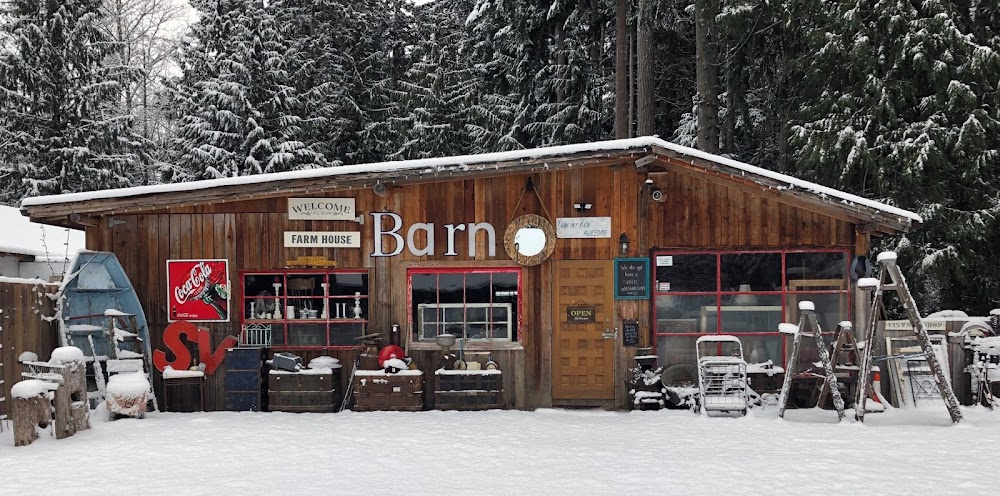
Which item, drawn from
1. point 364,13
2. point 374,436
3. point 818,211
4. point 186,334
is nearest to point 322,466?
point 374,436

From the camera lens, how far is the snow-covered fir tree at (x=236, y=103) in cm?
2161

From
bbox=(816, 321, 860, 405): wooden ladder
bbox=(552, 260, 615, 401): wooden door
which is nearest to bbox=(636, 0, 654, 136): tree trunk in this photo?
bbox=(552, 260, 615, 401): wooden door

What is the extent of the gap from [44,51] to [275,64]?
5757 millimetres

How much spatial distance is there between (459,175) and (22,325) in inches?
210

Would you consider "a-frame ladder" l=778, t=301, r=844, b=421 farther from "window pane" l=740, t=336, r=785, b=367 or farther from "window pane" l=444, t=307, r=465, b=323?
"window pane" l=444, t=307, r=465, b=323

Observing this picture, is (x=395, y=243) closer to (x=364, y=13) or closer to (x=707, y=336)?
(x=707, y=336)

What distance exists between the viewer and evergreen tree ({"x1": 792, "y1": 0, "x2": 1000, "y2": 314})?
13539mm

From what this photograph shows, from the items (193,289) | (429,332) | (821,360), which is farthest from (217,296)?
(821,360)

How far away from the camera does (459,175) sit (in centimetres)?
1005

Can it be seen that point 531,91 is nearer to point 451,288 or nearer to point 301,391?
point 451,288

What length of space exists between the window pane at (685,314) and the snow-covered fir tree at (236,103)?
1395 cm

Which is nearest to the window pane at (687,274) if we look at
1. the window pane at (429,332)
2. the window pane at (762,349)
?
the window pane at (762,349)

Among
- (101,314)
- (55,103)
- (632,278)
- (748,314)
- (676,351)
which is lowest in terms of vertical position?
(676,351)

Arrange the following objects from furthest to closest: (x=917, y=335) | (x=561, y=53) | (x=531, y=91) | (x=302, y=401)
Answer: (x=531, y=91), (x=561, y=53), (x=302, y=401), (x=917, y=335)
